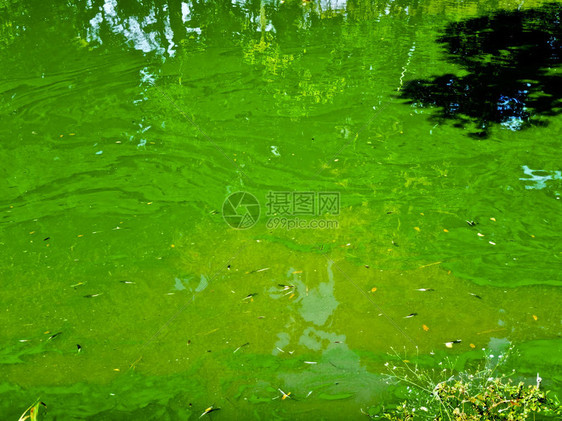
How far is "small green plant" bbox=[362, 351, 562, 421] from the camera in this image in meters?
1.74

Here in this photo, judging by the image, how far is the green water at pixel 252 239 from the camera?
7.71ft

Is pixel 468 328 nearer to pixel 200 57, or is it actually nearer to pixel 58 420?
pixel 58 420

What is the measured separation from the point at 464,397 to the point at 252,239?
181 cm

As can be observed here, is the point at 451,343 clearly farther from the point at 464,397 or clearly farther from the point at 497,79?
the point at 497,79

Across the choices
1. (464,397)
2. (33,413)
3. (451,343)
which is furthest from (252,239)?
(33,413)

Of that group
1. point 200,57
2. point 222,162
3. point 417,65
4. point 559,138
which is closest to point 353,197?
point 222,162

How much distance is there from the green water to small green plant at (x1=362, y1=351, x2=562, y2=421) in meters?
0.11

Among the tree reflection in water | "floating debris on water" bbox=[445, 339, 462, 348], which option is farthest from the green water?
the tree reflection in water

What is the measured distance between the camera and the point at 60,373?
2.35m

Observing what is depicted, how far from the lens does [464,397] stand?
1.84m

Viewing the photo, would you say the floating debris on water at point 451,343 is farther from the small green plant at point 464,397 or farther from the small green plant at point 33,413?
the small green plant at point 33,413

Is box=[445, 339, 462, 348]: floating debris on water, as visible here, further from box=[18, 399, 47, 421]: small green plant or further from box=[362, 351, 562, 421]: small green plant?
box=[18, 399, 47, 421]: small green plant

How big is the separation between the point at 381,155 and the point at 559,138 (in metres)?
1.84

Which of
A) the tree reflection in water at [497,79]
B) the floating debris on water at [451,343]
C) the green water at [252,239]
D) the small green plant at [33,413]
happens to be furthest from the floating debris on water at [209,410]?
the tree reflection in water at [497,79]
